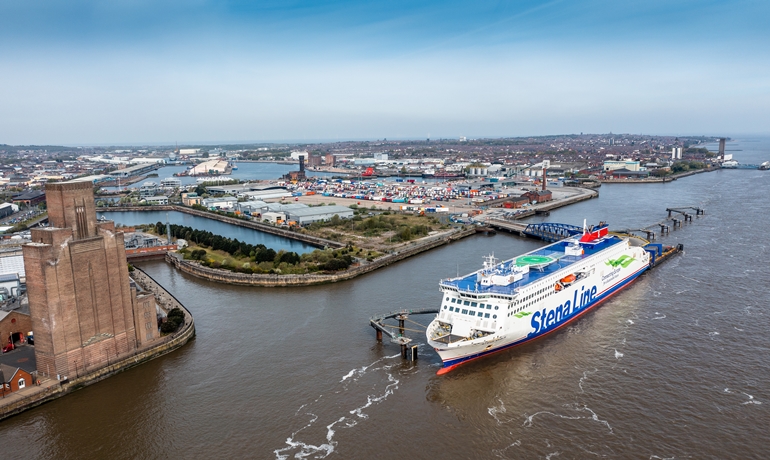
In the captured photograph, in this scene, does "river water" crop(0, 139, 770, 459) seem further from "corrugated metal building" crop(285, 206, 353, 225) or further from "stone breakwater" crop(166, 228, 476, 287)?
"corrugated metal building" crop(285, 206, 353, 225)

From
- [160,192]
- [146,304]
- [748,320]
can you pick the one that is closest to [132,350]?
[146,304]

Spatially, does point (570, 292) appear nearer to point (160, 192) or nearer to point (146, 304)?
point (146, 304)

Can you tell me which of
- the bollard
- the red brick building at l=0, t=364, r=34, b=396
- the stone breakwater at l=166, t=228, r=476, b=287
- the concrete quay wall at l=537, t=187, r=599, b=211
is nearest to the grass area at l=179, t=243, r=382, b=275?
the stone breakwater at l=166, t=228, r=476, b=287

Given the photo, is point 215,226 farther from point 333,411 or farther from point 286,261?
point 333,411

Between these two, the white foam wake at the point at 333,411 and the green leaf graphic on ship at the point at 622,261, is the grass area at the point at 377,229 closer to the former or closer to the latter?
the green leaf graphic on ship at the point at 622,261

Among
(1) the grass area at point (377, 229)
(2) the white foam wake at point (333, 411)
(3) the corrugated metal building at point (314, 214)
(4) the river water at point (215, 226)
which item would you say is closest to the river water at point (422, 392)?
(2) the white foam wake at point (333, 411)
